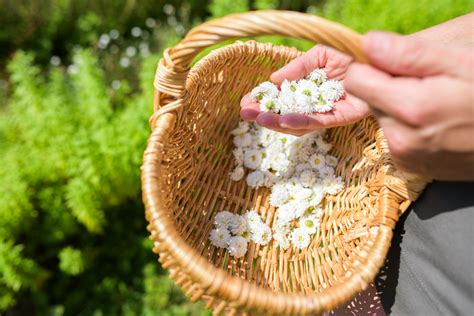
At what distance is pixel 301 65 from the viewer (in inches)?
42.6

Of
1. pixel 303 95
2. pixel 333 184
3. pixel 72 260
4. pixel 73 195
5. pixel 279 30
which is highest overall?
pixel 279 30

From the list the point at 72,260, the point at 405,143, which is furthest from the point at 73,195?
the point at 405,143

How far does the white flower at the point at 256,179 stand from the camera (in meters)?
1.17

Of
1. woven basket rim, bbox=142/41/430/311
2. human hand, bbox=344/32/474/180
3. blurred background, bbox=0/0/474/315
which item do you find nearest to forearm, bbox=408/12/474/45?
human hand, bbox=344/32/474/180

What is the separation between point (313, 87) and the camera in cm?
104

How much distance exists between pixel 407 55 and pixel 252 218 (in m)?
0.66

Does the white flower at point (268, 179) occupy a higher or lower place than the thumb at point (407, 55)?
lower

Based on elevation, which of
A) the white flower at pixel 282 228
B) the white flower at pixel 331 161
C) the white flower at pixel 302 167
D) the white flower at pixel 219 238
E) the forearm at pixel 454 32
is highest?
the forearm at pixel 454 32

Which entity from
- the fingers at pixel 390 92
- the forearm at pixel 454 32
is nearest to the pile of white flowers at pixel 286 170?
the forearm at pixel 454 32

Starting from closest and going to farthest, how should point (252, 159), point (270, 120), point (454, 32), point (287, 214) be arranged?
point (454, 32)
point (270, 120)
point (287, 214)
point (252, 159)

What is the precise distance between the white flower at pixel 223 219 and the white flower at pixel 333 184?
30 cm

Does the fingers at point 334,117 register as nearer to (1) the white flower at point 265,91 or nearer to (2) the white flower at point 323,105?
(2) the white flower at point 323,105

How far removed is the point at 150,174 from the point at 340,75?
0.65m

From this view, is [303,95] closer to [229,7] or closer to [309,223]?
[309,223]
